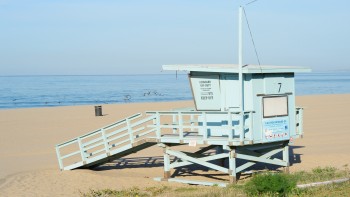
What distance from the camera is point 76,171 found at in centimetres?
1973

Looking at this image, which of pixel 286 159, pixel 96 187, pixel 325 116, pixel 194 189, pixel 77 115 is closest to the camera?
pixel 194 189

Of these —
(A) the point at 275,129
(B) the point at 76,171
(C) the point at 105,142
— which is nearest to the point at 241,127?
(A) the point at 275,129

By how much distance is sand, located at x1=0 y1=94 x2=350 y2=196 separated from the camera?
17.7 m

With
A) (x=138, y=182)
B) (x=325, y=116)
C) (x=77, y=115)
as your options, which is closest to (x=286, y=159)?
(x=138, y=182)

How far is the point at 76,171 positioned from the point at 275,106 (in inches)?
284

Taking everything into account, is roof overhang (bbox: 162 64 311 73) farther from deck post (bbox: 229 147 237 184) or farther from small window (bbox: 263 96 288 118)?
deck post (bbox: 229 147 237 184)

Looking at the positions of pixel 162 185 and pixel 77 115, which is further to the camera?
pixel 77 115

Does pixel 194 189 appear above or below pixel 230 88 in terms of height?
below

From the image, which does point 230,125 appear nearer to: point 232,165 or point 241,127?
point 241,127

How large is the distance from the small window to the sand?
9.09 ft

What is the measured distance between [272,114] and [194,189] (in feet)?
11.3

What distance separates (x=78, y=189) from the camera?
16.8 m

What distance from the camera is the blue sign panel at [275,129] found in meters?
17.2

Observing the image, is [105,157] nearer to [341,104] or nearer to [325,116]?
[325,116]
